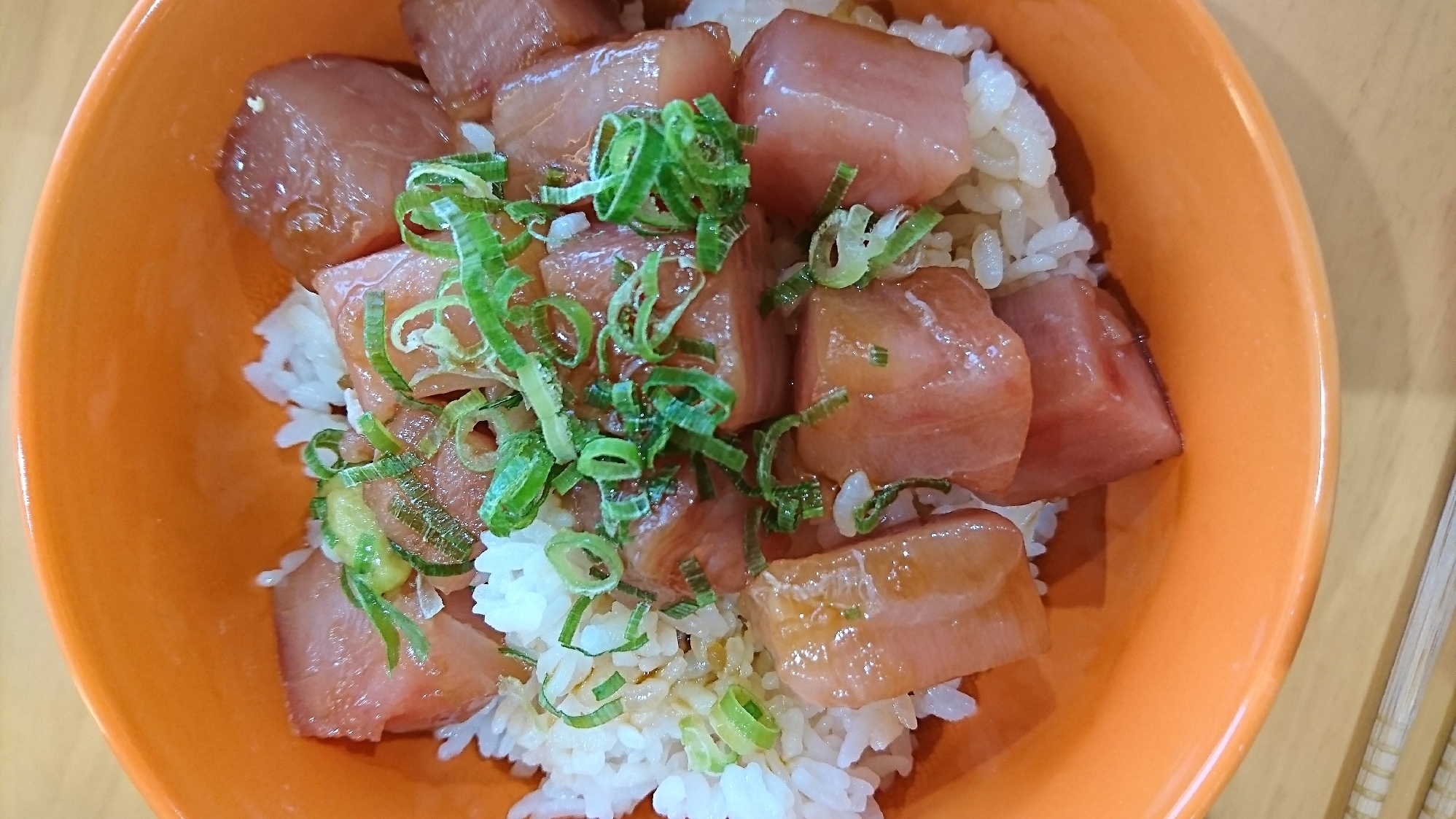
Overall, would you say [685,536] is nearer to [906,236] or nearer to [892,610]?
[892,610]

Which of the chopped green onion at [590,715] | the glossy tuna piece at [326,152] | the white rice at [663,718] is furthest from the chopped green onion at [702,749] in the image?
the glossy tuna piece at [326,152]

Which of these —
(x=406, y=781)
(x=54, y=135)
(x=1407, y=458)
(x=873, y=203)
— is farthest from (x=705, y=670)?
(x=54, y=135)

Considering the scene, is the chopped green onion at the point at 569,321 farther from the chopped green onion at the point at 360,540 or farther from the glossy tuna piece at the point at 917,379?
the chopped green onion at the point at 360,540

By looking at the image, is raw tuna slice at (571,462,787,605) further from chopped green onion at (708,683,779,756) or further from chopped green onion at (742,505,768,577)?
chopped green onion at (708,683,779,756)

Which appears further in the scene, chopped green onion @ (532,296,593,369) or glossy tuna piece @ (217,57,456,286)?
glossy tuna piece @ (217,57,456,286)

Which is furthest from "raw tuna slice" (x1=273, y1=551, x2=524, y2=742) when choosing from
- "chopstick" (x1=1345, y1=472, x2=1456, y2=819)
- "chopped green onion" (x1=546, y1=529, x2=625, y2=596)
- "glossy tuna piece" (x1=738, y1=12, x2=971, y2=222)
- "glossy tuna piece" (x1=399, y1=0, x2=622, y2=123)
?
"chopstick" (x1=1345, y1=472, x2=1456, y2=819)

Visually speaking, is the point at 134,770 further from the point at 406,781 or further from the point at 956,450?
the point at 956,450
